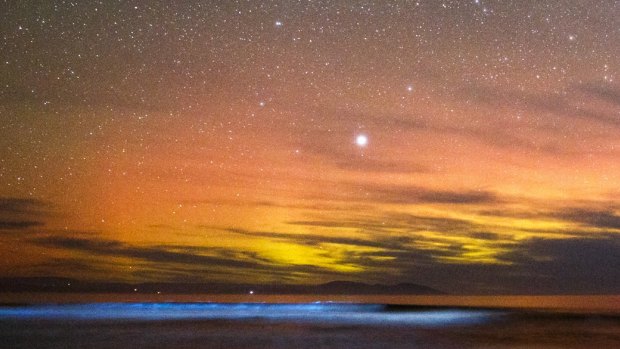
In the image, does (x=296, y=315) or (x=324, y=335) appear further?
(x=296, y=315)

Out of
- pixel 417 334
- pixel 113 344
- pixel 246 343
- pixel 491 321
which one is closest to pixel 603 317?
pixel 491 321

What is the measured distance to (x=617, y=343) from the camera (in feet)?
68.5

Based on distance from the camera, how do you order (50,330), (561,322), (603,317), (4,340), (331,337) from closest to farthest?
(4,340)
(331,337)
(50,330)
(561,322)
(603,317)

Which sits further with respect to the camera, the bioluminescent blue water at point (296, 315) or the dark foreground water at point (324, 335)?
the bioluminescent blue water at point (296, 315)

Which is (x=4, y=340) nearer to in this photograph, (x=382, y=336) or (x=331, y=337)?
(x=331, y=337)

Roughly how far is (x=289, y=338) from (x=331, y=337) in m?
1.53

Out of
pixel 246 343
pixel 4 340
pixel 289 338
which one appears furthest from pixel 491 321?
pixel 4 340

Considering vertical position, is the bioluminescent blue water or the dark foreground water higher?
the bioluminescent blue water

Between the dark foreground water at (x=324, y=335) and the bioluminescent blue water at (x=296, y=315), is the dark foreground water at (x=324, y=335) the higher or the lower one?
the lower one

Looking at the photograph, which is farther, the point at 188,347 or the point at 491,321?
the point at 491,321

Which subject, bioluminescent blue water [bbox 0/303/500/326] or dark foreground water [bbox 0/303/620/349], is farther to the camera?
bioluminescent blue water [bbox 0/303/500/326]

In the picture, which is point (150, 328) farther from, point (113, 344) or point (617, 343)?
point (617, 343)

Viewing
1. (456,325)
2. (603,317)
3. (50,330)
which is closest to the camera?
(50,330)

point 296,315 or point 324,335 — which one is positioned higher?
point 296,315
